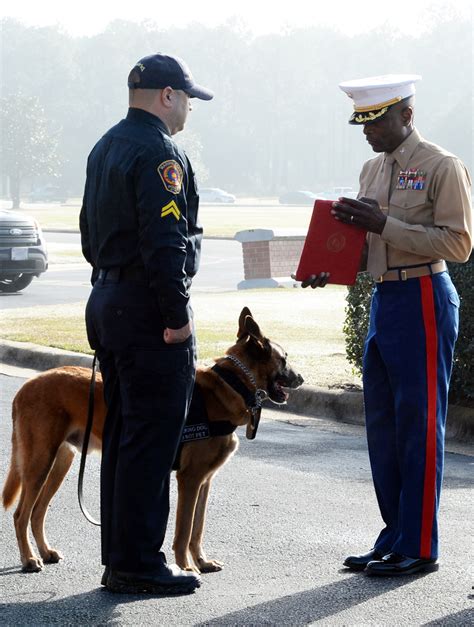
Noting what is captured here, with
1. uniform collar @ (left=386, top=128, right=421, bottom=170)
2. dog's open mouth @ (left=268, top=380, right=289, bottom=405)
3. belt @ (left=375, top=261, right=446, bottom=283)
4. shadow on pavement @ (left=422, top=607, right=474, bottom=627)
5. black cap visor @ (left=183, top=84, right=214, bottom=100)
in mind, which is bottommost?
shadow on pavement @ (left=422, top=607, right=474, bottom=627)

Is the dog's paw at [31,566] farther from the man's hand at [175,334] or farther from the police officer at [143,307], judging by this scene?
the man's hand at [175,334]

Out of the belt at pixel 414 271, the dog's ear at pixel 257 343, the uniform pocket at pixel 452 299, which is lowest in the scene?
the dog's ear at pixel 257 343

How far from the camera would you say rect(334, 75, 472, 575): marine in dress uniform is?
492 cm

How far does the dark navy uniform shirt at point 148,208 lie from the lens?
14.4ft

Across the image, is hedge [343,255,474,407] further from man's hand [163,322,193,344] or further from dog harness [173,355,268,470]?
man's hand [163,322,193,344]

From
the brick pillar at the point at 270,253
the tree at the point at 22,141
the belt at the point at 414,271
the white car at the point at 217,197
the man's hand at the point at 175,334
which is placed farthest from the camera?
the tree at the point at 22,141

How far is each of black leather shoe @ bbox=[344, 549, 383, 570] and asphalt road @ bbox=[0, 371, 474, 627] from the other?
50mm

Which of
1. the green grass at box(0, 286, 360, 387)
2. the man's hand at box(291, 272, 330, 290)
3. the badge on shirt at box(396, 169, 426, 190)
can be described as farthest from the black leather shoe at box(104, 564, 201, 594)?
the green grass at box(0, 286, 360, 387)

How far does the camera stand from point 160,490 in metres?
4.68

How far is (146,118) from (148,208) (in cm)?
42

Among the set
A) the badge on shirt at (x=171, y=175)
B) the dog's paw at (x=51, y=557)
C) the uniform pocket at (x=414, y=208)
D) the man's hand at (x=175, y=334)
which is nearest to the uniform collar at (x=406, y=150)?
the uniform pocket at (x=414, y=208)

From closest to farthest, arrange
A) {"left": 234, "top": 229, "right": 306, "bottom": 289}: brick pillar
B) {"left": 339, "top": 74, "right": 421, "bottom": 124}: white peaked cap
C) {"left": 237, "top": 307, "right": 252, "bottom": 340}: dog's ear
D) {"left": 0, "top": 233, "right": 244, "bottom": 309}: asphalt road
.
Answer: {"left": 339, "top": 74, "right": 421, "bottom": 124}: white peaked cap
{"left": 237, "top": 307, "right": 252, "bottom": 340}: dog's ear
{"left": 0, "top": 233, "right": 244, "bottom": 309}: asphalt road
{"left": 234, "top": 229, "right": 306, "bottom": 289}: brick pillar

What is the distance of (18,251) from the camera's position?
757 inches

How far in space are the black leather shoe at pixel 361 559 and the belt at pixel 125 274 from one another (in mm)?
1570
